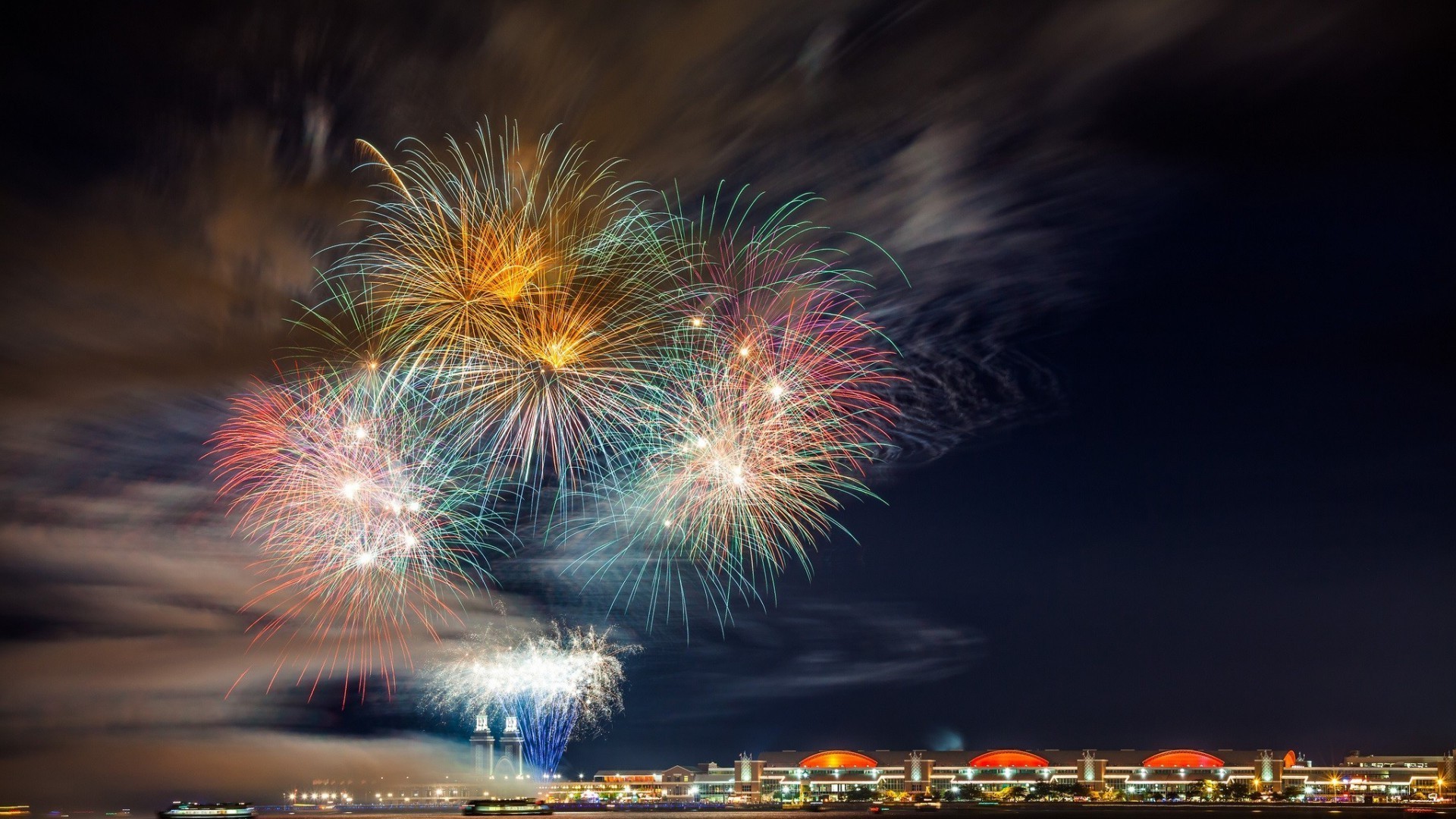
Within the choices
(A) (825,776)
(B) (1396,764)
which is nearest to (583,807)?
(A) (825,776)

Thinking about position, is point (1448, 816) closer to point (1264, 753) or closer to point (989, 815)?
point (989, 815)

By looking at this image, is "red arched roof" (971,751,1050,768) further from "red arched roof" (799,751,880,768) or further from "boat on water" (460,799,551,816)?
"boat on water" (460,799,551,816)

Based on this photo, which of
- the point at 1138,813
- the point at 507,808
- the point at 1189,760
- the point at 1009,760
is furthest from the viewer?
the point at 1009,760

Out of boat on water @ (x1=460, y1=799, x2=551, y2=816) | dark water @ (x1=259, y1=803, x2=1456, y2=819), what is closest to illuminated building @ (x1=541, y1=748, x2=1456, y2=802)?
dark water @ (x1=259, y1=803, x2=1456, y2=819)

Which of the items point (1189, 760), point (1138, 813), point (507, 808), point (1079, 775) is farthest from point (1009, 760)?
point (507, 808)

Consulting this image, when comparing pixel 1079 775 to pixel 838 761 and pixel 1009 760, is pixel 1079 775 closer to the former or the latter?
pixel 1009 760

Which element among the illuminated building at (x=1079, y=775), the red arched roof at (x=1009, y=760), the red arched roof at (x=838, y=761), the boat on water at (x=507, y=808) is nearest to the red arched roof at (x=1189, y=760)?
the illuminated building at (x=1079, y=775)
